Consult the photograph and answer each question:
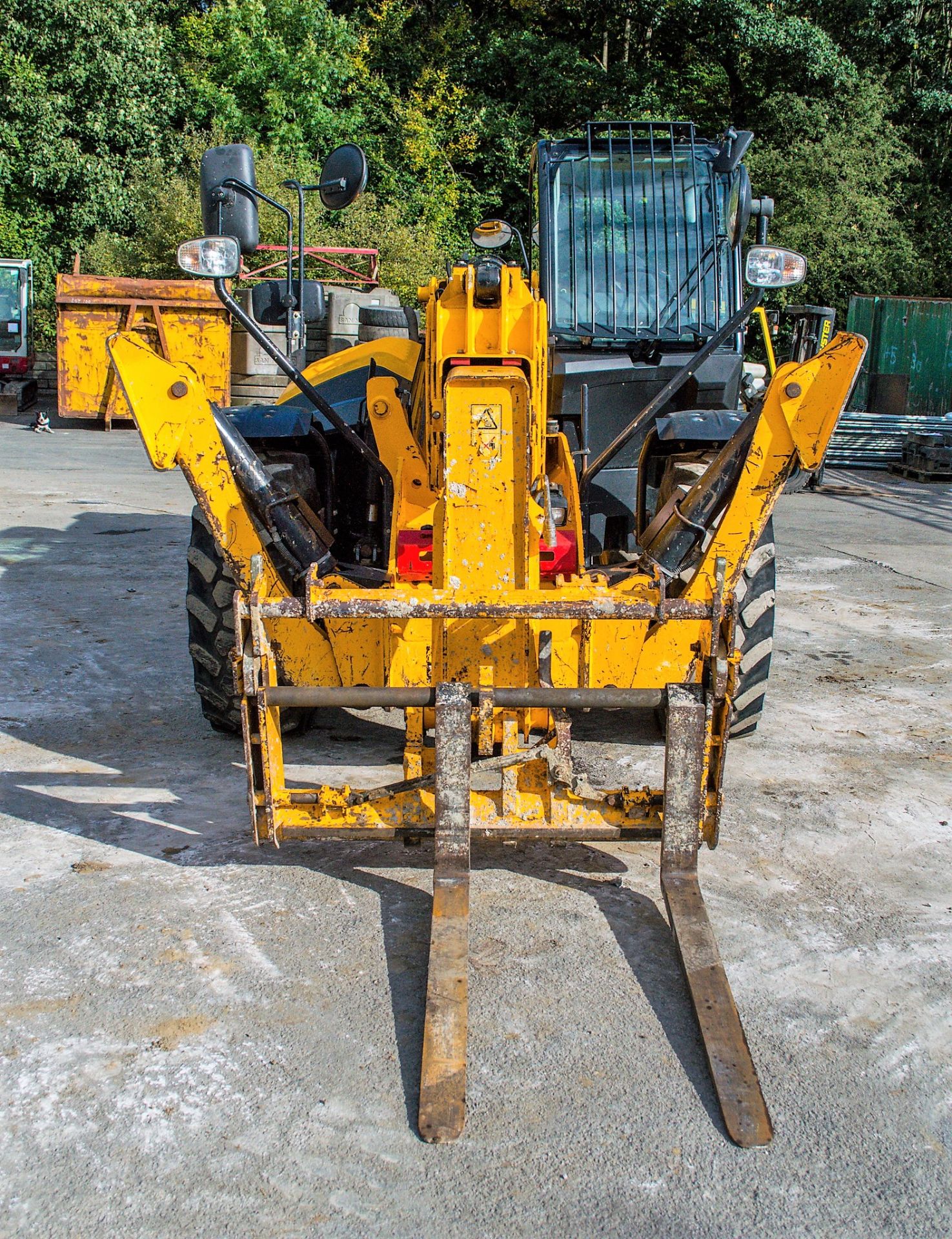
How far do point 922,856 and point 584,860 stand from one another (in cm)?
118

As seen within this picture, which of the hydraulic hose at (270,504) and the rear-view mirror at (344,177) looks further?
the hydraulic hose at (270,504)

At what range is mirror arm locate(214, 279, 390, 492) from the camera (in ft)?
14.3

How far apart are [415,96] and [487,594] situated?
83.3ft

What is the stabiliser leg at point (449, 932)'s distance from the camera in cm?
266

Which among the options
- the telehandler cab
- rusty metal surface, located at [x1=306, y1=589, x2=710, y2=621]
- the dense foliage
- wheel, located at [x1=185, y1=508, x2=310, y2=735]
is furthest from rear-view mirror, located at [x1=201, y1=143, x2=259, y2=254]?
the dense foliage

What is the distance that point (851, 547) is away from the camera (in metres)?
10.3

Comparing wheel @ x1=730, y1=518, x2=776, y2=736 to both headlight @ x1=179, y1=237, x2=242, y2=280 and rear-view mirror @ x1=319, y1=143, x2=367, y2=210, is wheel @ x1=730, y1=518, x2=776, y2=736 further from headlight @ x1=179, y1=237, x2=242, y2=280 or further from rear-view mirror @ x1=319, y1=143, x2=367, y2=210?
headlight @ x1=179, y1=237, x2=242, y2=280

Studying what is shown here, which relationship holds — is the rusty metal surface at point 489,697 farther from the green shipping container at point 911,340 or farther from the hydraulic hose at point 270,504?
the green shipping container at point 911,340

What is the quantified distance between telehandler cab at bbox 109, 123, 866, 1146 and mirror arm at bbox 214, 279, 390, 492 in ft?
0.07

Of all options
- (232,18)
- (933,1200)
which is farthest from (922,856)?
(232,18)

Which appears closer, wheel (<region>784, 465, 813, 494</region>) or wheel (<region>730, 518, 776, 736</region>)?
wheel (<region>730, 518, 776, 736</region>)

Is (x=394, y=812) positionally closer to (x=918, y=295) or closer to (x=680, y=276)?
(x=680, y=276)

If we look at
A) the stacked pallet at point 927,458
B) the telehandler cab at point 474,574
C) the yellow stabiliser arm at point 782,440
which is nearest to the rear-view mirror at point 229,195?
the telehandler cab at point 474,574

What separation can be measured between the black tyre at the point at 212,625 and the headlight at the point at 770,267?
2.35 meters
